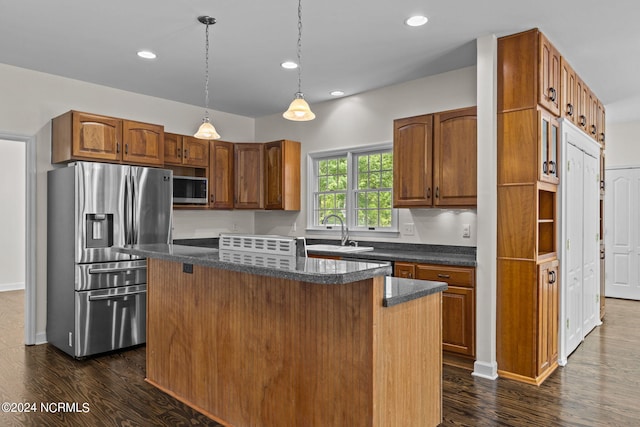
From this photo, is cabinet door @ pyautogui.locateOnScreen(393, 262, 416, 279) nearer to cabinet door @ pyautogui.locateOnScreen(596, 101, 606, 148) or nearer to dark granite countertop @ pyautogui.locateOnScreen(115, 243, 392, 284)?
dark granite countertop @ pyautogui.locateOnScreen(115, 243, 392, 284)

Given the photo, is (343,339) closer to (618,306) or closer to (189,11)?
(189,11)

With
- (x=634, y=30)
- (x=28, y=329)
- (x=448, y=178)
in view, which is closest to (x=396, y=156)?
(x=448, y=178)

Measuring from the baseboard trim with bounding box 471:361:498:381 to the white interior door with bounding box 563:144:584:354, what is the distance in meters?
0.89

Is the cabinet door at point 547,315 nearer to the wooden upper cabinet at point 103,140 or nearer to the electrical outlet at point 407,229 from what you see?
the electrical outlet at point 407,229

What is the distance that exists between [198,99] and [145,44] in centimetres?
170

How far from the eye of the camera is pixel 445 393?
3.03 meters

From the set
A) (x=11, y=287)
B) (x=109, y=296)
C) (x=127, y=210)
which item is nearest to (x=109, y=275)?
(x=109, y=296)

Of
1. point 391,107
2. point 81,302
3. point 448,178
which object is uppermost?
point 391,107

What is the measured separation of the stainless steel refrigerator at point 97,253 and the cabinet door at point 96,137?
25cm

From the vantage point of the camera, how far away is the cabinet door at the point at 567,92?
365 cm

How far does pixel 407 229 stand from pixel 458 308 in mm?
1205

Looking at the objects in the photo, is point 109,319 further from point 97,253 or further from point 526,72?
point 526,72

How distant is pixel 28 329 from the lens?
13.6 ft

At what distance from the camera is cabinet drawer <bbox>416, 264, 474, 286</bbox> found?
349cm
